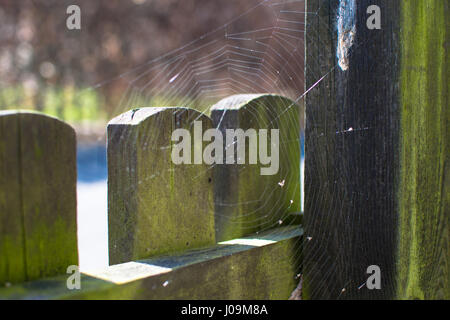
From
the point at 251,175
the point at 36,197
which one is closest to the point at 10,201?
the point at 36,197

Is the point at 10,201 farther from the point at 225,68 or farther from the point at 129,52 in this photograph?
the point at 129,52

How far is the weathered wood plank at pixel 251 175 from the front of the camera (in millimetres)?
1456

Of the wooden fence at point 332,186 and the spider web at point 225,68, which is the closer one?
the wooden fence at point 332,186

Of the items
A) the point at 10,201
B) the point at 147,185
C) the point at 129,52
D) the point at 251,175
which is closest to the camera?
the point at 10,201

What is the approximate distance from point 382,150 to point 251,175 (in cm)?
37

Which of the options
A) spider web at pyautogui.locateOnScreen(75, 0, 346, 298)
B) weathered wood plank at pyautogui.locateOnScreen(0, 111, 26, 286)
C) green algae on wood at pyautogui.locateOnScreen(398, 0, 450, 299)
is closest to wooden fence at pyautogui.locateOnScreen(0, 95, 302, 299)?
weathered wood plank at pyautogui.locateOnScreen(0, 111, 26, 286)

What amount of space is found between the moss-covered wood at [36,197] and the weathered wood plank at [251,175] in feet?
1.78

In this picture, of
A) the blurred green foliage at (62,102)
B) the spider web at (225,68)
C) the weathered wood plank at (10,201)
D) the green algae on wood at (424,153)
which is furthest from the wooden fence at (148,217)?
the blurred green foliage at (62,102)

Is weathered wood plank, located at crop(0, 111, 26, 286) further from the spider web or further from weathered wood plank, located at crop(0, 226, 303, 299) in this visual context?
the spider web

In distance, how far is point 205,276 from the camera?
1183 mm

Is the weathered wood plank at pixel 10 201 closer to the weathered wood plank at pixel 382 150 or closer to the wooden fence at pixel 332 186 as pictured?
the wooden fence at pixel 332 186

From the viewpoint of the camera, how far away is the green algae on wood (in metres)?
1.35

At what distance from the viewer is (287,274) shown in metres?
1.46

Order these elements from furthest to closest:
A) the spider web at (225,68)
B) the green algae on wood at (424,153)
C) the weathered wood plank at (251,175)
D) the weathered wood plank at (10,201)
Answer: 1. the spider web at (225,68)
2. the weathered wood plank at (251,175)
3. the green algae on wood at (424,153)
4. the weathered wood plank at (10,201)
